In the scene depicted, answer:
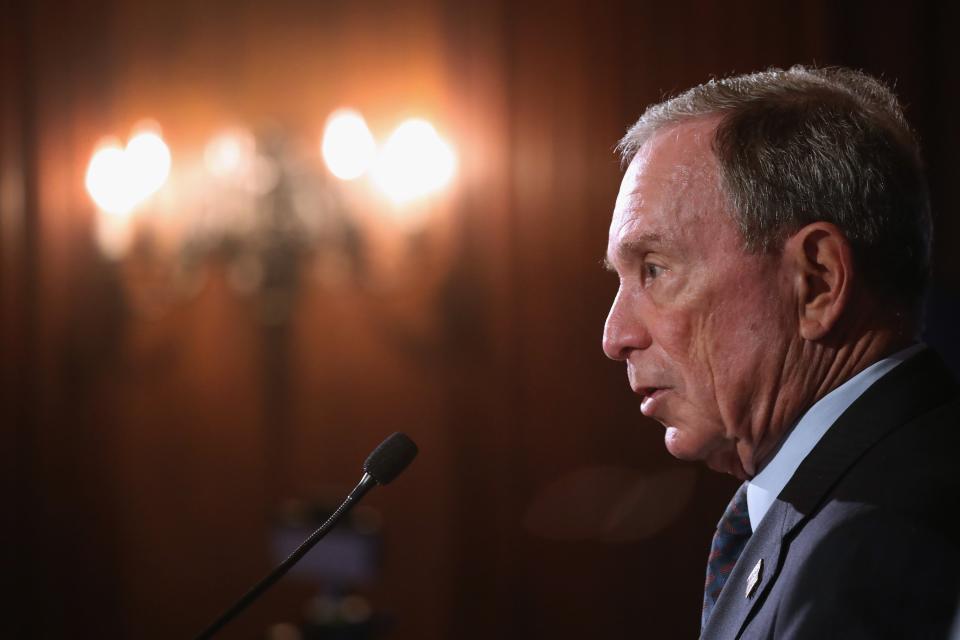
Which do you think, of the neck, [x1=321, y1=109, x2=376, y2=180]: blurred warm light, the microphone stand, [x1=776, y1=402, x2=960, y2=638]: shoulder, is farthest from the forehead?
[x1=321, y1=109, x2=376, y2=180]: blurred warm light

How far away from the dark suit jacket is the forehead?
0.94ft

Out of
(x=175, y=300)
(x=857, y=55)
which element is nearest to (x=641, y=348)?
(x=857, y=55)

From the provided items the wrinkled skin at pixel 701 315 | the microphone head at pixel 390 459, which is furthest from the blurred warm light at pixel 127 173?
the wrinkled skin at pixel 701 315

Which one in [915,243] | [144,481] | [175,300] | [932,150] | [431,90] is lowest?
[144,481]

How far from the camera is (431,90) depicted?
3525 millimetres

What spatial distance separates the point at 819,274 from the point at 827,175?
0.38ft

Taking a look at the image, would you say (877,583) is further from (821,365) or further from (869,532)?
(821,365)

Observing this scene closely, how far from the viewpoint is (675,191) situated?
3.76 ft

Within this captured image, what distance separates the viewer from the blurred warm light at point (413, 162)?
11.0 ft

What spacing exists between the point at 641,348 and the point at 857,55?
238 cm

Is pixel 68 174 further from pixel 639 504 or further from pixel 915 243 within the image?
pixel 915 243

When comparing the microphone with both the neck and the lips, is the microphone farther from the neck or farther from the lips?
the neck

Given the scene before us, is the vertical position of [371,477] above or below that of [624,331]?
below

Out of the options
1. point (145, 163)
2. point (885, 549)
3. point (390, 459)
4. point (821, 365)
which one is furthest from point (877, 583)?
point (145, 163)
